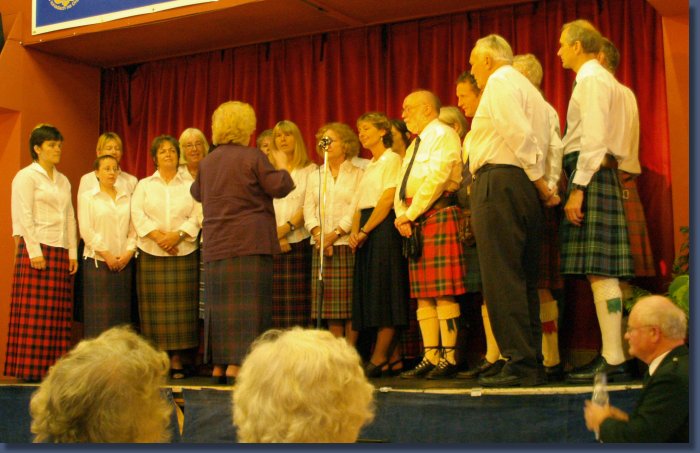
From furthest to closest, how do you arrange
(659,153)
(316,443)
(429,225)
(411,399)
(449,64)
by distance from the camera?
(449,64), (659,153), (429,225), (411,399), (316,443)

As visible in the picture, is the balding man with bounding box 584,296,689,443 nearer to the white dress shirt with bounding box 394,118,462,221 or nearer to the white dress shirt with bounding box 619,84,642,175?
the white dress shirt with bounding box 619,84,642,175

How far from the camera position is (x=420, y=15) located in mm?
5582

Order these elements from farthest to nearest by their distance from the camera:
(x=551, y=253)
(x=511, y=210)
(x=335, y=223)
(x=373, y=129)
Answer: (x=335, y=223), (x=373, y=129), (x=551, y=253), (x=511, y=210)

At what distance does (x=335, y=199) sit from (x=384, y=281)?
0.64 meters

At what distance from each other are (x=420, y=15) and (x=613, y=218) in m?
2.27

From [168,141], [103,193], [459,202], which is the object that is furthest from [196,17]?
[459,202]

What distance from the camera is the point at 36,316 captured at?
5117 mm

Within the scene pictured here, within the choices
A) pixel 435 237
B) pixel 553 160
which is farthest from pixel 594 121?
pixel 435 237

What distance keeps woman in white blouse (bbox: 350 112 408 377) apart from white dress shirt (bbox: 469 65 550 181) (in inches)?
35.6

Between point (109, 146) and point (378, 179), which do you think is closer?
point (378, 179)

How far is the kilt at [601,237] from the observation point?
382 centimetres

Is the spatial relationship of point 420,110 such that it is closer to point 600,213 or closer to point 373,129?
point 373,129

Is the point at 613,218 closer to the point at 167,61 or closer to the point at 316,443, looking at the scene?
the point at 316,443

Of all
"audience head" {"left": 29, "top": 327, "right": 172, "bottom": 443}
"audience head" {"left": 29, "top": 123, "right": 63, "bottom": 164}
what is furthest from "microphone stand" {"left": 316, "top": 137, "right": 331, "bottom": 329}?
"audience head" {"left": 29, "top": 327, "right": 172, "bottom": 443}
